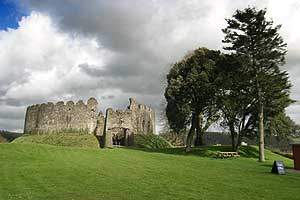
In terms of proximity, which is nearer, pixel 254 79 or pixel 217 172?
pixel 217 172

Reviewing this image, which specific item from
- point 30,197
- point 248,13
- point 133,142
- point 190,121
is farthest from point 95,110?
point 30,197

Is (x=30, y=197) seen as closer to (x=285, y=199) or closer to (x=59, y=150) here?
(x=285, y=199)

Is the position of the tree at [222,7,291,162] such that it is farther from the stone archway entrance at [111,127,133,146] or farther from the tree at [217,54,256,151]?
the stone archway entrance at [111,127,133,146]

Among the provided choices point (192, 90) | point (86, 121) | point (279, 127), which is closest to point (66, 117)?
point (86, 121)

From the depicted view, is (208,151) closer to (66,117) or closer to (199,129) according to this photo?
(199,129)

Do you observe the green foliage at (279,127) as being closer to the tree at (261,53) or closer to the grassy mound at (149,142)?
the tree at (261,53)

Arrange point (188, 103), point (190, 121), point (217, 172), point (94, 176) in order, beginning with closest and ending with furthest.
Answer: point (94, 176) < point (217, 172) < point (188, 103) < point (190, 121)

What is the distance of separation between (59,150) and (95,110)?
97.5ft

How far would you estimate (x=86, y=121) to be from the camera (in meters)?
60.7

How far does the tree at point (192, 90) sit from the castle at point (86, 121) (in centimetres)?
1725

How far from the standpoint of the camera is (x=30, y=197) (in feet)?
46.0

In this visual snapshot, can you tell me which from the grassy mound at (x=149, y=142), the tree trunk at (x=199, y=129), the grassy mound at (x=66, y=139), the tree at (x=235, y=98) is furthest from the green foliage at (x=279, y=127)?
the grassy mound at (x=66, y=139)

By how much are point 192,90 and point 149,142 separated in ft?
62.6

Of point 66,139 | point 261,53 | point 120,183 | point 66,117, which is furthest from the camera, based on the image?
point 66,117
